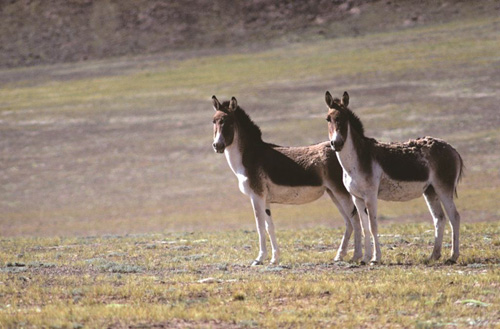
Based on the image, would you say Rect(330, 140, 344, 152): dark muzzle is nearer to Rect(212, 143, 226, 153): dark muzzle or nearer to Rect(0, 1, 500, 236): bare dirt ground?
Rect(212, 143, 226, 153): dark muzzle

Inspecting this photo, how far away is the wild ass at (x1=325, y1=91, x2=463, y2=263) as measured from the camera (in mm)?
15062

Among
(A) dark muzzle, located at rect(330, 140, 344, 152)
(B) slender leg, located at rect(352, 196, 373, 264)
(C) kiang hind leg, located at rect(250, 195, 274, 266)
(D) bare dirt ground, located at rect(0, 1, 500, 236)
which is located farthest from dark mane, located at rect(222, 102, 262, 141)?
(D) bare dirt ground, located at rect(0, 1, 500, 236)

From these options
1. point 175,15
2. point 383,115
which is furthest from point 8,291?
point 175,15

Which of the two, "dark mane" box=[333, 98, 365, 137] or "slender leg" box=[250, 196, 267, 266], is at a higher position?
"dark mane" box=[333, 98, 365, 137]

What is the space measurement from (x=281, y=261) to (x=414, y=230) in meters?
7.04

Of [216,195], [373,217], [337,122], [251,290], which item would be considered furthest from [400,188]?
[216,195]

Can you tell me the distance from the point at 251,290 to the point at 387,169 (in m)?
4.35

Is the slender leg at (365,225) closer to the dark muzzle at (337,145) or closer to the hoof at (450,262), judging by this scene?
the dark muzzle at (337,145)

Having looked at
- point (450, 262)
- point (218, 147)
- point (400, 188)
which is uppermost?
point (218, 147)

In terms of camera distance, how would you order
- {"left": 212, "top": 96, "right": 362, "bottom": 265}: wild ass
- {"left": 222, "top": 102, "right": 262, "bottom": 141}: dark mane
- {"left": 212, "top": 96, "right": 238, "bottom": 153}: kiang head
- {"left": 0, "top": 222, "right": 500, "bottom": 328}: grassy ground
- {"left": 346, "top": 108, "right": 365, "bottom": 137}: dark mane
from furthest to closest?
{"left": 222, "top": 102, "right": 262, "bottom": 141}: dark mane, {"left": 212, "top": 96, "right": 362, "bottom": 265}: wild ass, {"left": 212, "top": 96, "right": 238, "bottom": 153}: kiang head, {"left": 346, "top": 108, "right": 365, "bottom": 137}: dark mane, {"left": 0, "top": 222, "right": 500, "bottom": 328}: grassy ground

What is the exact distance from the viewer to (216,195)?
1636 inches

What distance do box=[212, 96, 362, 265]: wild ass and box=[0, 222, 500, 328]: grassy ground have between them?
0.90 m

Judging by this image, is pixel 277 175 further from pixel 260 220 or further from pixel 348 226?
pixel 348 226

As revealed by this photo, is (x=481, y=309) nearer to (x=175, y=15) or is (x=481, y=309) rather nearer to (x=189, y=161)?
(x=189, y=161)
